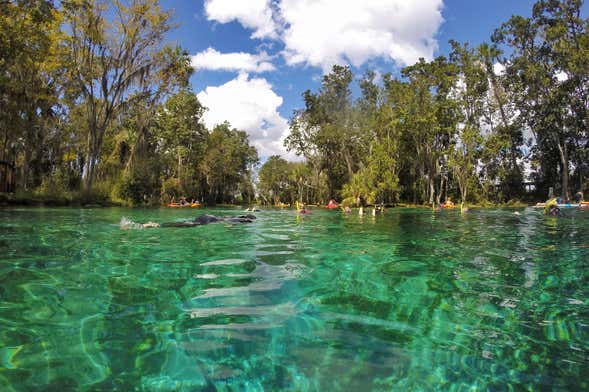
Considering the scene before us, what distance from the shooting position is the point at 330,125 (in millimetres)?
49062

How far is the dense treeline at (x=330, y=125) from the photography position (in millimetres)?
27219

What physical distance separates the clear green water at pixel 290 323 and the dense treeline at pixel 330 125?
1006 inches

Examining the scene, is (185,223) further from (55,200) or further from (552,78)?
(552,78)

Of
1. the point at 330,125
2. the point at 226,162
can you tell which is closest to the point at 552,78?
the point at 330,125

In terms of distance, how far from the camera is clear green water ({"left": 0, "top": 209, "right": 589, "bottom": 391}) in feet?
7.74

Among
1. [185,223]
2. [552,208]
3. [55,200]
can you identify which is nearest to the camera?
[185,223]

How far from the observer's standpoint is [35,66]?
25844mm

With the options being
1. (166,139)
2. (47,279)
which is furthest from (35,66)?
(47,279)

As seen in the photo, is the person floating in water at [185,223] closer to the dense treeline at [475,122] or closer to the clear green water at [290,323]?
the clear green water at [290,323]

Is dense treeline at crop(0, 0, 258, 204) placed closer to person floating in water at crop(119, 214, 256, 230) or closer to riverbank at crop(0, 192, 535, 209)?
riverbank at crop(0, 192, 535, 209)

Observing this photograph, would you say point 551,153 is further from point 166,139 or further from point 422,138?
point 166,139

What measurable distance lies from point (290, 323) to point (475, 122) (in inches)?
1890

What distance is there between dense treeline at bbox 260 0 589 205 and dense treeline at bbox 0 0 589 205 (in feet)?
0.56

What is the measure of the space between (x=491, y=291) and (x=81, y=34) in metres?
31.5
